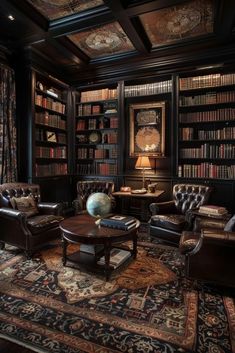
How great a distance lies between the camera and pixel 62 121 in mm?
5156

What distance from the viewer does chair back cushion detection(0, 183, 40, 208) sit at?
3.40 m

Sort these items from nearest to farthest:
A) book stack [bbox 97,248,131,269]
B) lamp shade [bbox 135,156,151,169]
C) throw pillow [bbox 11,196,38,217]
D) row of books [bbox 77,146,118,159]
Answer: book stack [bbox 97,248,131,269]
throw pillow [bbox 11,196,38,217]
lamp shade [bbox 135,156,151,169]
row of books [bbox 77,146,118,159]

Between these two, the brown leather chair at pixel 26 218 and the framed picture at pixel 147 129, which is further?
the framed picture at pixel 147 129

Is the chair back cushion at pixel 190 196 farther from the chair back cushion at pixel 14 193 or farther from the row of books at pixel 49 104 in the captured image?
the row of books at pixel 49 104

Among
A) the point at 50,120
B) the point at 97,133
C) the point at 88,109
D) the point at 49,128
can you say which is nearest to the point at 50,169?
the point at 49,128

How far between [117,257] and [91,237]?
1.85 feet

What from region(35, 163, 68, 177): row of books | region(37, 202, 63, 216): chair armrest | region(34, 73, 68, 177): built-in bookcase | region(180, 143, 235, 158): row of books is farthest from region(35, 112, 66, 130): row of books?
region(180, 143, 235, 158): row of books

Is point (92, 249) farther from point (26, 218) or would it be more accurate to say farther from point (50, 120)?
point (50, 120)

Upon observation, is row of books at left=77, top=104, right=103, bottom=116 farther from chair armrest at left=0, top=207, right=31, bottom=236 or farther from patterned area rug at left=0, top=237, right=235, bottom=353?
patterned area rug at left=0, top=237, right=235, bottom=353

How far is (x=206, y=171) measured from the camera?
4.25 m

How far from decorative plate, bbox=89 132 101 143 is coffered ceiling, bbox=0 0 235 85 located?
48.7 inches

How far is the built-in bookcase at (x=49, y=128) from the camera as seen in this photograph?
4.45 m

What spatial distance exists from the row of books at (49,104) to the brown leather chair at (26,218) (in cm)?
170

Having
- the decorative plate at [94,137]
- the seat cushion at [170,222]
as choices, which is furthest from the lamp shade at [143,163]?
the decorative plate at [94,137]
